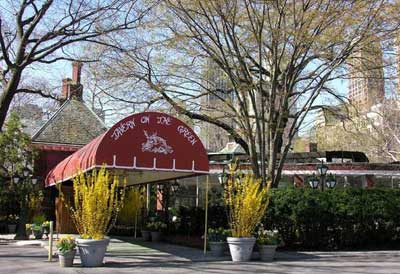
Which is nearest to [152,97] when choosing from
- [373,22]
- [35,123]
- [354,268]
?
[373,22]

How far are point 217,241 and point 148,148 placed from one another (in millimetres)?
3491

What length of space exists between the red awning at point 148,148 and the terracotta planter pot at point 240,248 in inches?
89.7

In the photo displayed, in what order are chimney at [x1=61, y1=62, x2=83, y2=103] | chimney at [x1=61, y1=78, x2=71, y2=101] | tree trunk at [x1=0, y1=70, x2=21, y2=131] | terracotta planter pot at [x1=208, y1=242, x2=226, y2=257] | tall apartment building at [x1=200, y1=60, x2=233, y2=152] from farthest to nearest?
chimney at [x1=61, y1=78, x2=71, y2=101]
chimney at [x1=61, y1=62, x2=83, y2=103]
tall apartment building at [x1=200, y1=60, x2=233, y2=152]
tree trunk at [x1=0, y1=70, x2=21, y2=131]
terracotta planter pot at [x1=208, y1=242, x2=226, y2=257]

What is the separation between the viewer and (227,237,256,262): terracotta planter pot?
47.8 feet

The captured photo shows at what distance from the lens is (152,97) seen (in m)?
22.0

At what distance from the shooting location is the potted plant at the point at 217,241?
50.1 feet

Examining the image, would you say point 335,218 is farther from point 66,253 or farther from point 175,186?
point 66,253

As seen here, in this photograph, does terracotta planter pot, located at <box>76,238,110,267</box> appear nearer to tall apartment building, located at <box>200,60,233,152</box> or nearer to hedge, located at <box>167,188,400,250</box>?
hedge, located at <box>167,188,400,250</box>

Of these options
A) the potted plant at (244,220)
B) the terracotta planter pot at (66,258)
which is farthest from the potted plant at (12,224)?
the potted plant at (244,220)

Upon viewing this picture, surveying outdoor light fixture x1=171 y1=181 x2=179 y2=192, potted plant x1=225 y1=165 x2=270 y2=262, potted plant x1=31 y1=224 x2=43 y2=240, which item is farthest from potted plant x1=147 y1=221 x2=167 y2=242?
potted plant x1=225 y1=165 x2=270 y2=262

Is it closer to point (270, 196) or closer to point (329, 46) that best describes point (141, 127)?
point (270, 196)

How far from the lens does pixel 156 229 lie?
68.3ft

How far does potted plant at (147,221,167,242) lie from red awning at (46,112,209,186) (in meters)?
5.98

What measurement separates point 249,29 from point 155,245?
8732 millimetres
